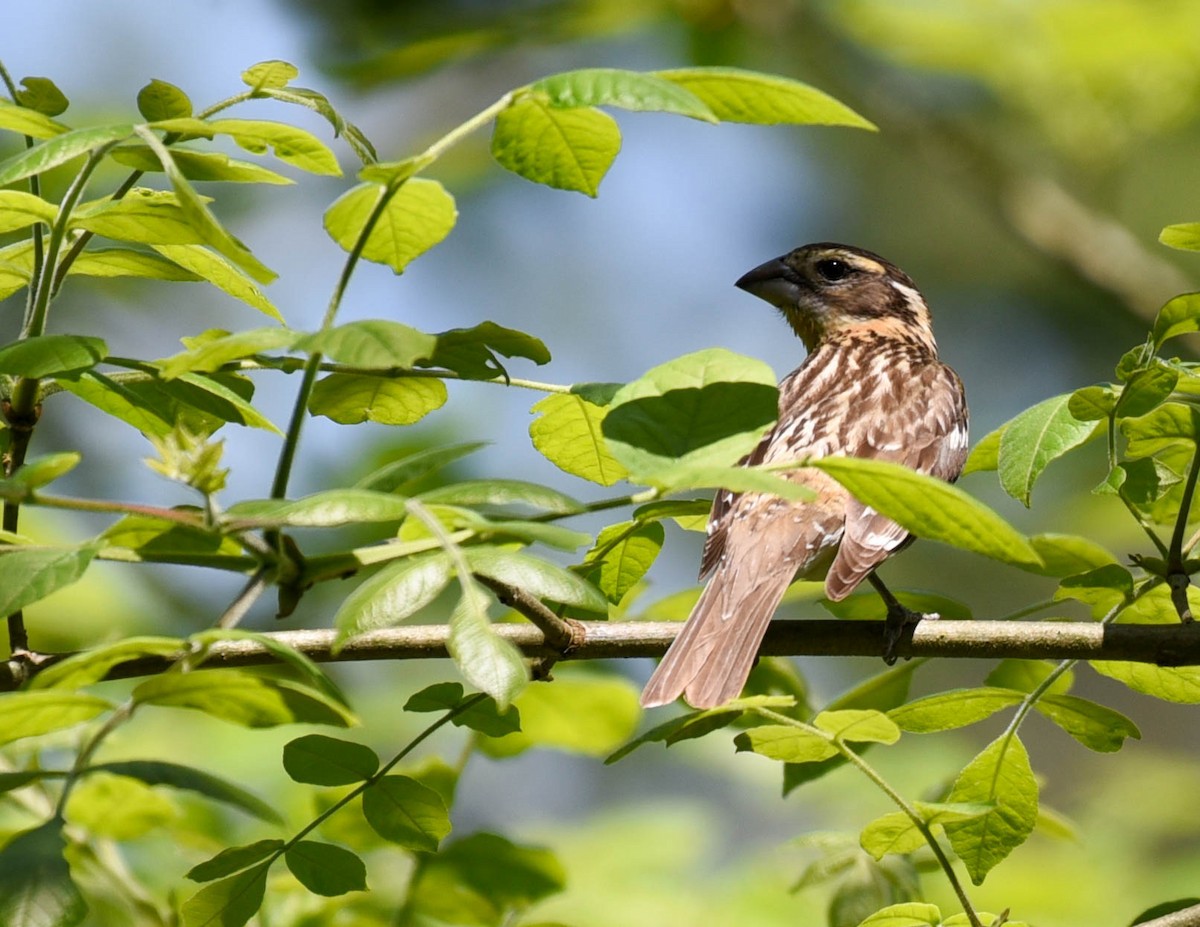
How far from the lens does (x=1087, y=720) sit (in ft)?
8.36

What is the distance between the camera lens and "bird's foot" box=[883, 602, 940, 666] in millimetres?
2713

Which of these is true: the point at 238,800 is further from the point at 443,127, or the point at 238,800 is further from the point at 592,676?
the point at 443,127

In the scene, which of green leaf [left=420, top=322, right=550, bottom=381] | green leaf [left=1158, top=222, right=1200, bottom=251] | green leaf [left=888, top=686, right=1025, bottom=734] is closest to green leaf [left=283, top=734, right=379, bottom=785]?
green leaf [left=420, top=322, right=550, bottom=381]

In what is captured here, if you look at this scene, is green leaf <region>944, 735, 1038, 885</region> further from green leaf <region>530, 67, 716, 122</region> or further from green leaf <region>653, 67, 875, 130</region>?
green leaf <region>530, 67, 716, 122</region>

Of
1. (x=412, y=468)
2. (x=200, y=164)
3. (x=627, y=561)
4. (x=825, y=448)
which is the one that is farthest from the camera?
(x=825, y=448)

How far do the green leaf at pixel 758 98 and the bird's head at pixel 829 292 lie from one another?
4301mm

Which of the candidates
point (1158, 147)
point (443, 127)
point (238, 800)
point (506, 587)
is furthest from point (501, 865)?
point (1158, 147)

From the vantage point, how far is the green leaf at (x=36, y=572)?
1605mm

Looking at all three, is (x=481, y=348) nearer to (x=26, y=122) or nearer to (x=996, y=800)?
(x=26, y=122)

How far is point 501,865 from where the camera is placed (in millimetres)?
2848

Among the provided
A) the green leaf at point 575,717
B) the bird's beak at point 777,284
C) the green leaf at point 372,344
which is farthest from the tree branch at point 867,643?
the bird's beak at point 777,284

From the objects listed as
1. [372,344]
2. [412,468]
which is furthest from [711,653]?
[372,344]

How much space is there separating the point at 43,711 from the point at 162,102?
1076 millimetres

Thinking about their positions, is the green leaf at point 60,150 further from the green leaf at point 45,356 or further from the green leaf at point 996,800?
the green leaf at point 996,800
